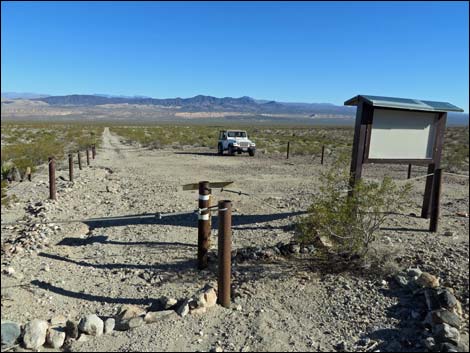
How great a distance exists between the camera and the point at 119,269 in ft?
18.8

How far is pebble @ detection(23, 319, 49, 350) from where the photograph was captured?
3.72 meters

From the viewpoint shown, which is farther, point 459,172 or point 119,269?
point 459,172

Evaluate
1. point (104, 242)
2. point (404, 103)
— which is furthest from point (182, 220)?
point (404, 103)

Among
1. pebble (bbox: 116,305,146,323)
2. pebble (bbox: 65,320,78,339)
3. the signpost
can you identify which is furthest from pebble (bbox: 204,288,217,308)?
the signpost

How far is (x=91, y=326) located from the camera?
155 inches

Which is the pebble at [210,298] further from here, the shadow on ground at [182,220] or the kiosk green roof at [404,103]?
the kiosk green roof at [404,103]

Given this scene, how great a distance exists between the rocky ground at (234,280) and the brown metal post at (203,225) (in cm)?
20

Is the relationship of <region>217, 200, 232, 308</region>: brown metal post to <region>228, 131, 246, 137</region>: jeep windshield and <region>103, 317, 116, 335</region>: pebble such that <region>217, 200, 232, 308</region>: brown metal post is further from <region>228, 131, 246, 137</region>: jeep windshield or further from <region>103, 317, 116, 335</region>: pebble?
<region>228, 131, 246, 137</region>: jeep windshield

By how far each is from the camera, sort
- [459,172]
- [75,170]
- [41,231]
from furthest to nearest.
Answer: [459,172], [75,170], [41,231]

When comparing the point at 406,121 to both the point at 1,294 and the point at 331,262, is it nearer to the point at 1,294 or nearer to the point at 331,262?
Result: the point at 331,262

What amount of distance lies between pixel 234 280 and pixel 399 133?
173 inches

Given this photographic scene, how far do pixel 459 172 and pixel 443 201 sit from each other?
7453mm

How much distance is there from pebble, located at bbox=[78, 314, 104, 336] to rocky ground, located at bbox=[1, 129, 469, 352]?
59 millimetres

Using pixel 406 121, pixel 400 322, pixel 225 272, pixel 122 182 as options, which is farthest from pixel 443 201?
pixel 122 182
